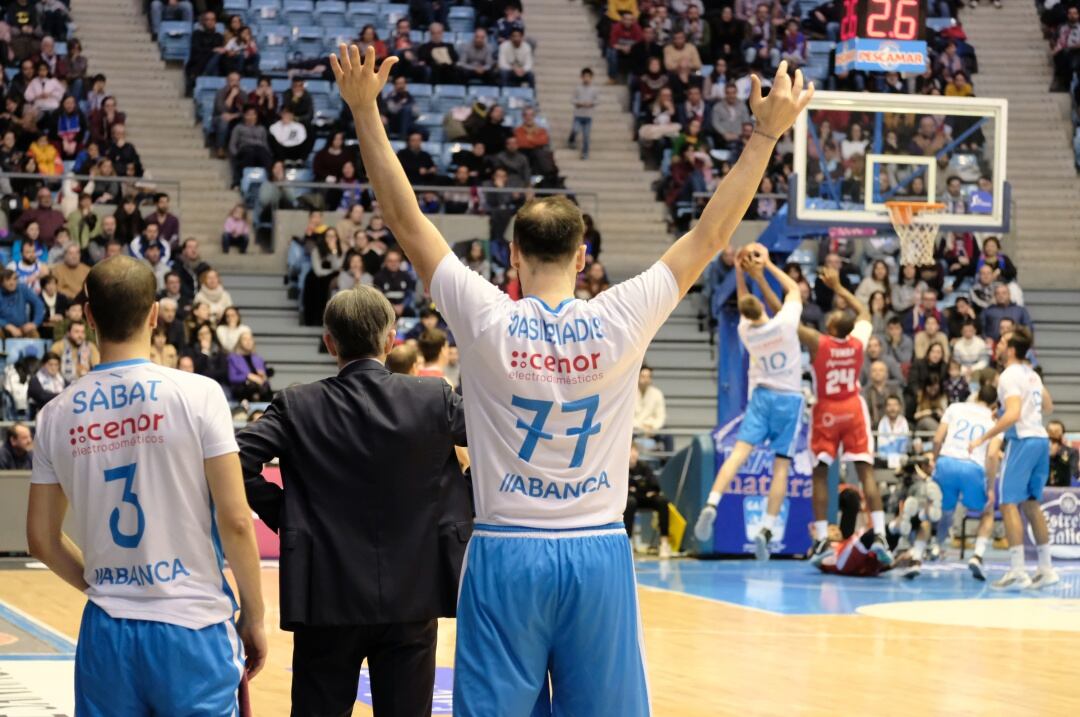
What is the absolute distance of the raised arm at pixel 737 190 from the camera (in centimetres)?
429

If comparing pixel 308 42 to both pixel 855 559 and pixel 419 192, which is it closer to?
pixel 419 192

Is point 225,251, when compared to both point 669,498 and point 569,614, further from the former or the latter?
point 569,614

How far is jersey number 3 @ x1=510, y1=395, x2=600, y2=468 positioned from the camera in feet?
13.6

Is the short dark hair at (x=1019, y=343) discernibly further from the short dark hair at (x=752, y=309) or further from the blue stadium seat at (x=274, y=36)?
the blue stadium seat at (x=274, y=36)

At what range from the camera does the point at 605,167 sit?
24.1 m

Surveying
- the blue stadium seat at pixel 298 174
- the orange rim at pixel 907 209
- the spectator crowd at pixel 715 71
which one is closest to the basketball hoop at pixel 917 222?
the orange rim at pixel 907 209

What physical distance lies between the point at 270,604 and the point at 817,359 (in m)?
5.72

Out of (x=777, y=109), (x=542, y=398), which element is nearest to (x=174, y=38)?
(x=777, y=109)

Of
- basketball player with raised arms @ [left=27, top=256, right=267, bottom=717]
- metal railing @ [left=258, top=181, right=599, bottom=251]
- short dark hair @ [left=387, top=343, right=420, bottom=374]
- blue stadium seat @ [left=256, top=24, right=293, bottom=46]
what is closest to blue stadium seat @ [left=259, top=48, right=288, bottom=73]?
blue stadium seat @ [left=256, top=24, right=293, bottom=46]

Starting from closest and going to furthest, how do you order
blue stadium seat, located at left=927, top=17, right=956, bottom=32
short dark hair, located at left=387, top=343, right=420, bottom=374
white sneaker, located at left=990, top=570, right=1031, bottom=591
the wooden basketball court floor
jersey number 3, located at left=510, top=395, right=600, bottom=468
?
jersey number 3, located at left=510, top=395, right=600, bottom=468 → short dark hair, located at left=387, top=343, right=420, bottom=374 → the wooden basketball court floor → white sneaker, located at left=990, top=570, right=1031, bottom=591 → blue stadium seat, located at left=927, top=17, right=956, bottom=32

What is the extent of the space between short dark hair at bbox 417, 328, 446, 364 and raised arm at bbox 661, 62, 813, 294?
17.6 feet

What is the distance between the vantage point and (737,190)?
4324mm

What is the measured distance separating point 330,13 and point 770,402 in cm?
1145

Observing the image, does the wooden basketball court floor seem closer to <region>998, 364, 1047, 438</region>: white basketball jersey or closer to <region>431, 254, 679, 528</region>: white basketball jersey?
<region>998, 364, 1047, 438</region>: white basketball jersey
